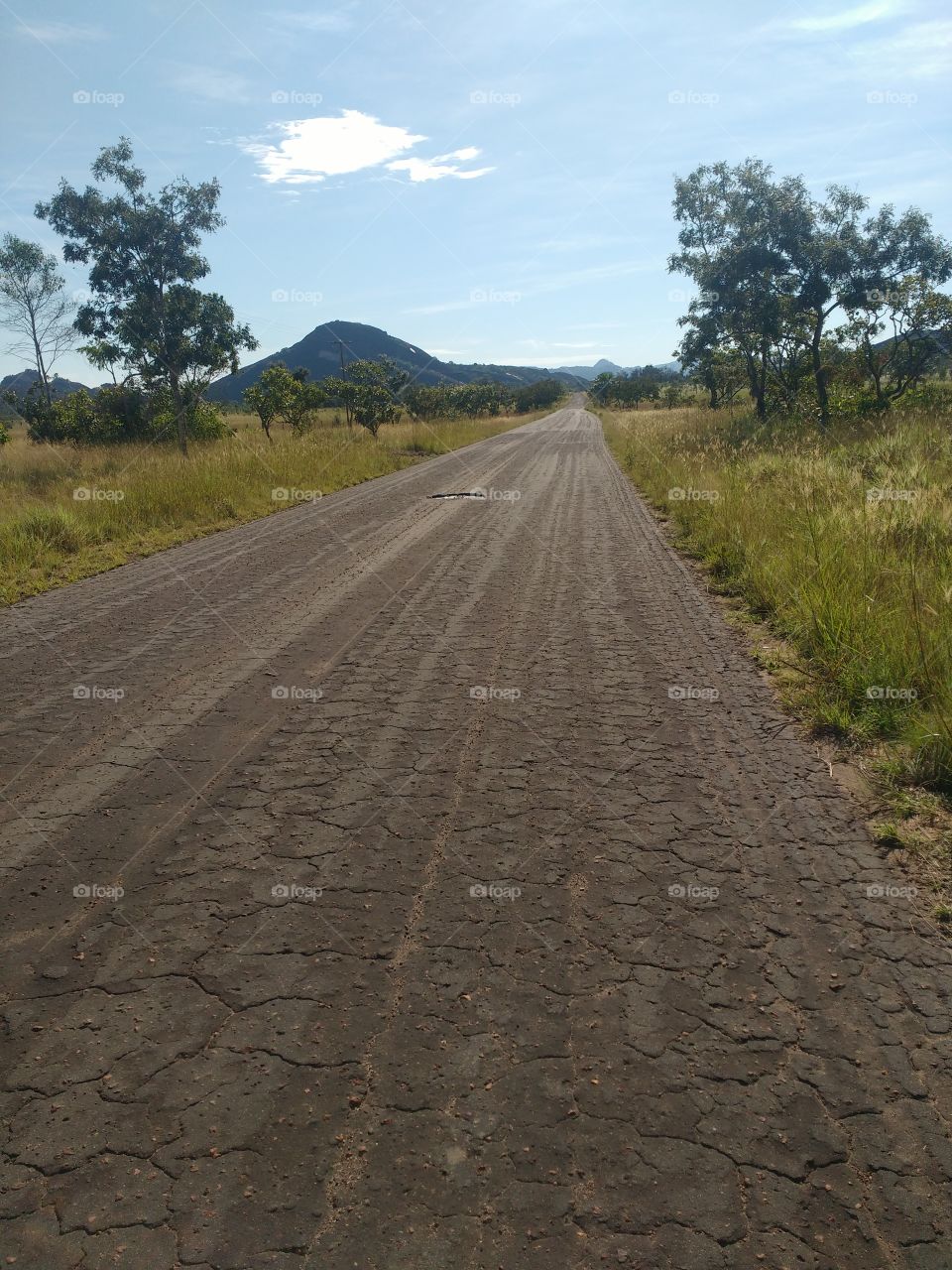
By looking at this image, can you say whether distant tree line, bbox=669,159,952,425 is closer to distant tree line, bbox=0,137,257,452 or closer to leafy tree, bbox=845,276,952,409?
leafy tree, bbox=845,276,952,409

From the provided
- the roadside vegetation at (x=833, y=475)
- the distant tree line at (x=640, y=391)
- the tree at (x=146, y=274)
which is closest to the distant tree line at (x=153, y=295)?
the tree at (x=146, y=274)

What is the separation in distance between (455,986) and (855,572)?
5.28m

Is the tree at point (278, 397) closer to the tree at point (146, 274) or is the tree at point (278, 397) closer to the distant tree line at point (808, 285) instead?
the tree at point (146, 274)

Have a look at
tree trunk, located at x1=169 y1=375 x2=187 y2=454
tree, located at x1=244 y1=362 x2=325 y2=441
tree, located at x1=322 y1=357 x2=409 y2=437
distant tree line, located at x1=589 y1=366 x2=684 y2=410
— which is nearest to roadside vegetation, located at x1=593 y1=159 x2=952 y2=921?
tree, located at x1=322 y1=357 x2=409 y2=437

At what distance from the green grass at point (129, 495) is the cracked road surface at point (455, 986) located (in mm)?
5270

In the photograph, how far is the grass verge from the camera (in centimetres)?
392

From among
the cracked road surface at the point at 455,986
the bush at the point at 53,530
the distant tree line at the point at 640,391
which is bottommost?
the cracked road surface at the point at 455,986

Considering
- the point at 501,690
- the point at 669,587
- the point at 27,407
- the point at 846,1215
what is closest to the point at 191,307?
the point at 27,407

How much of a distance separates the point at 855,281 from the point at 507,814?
24.0m

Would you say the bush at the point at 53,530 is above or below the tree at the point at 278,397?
below

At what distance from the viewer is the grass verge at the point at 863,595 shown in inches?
154

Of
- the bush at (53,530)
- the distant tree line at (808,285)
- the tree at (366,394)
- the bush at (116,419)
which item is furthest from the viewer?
the tree at (366,394)

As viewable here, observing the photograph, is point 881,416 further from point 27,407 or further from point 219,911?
point 27,407

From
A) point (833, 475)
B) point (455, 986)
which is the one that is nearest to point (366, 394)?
point (833, 475)
